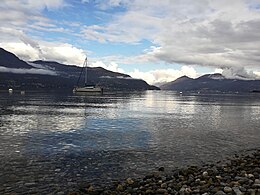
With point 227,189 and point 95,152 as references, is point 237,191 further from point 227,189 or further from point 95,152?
point 95,152

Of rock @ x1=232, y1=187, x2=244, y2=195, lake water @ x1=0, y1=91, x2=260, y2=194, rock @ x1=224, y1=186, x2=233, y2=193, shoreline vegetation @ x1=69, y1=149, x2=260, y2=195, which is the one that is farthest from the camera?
lake water @ x1=0, y1=91, x2=260, y2=194

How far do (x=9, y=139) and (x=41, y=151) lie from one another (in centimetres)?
782

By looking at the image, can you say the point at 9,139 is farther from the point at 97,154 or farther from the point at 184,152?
the point at 184,152

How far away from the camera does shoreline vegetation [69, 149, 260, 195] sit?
17891 millimetres

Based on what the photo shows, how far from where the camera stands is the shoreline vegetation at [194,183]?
17891mm

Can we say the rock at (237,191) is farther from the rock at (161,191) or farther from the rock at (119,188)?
the rock at (119,188)

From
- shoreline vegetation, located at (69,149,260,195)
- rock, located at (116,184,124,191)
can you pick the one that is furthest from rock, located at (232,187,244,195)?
rock, located at (116,184,124,191)

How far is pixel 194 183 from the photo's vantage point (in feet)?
65.5

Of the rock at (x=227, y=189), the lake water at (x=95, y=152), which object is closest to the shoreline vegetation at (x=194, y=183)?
the rock at (x=227, y=189)

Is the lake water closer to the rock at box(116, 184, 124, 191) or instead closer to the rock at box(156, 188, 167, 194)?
the rock at box(116, 184, 124, 191)

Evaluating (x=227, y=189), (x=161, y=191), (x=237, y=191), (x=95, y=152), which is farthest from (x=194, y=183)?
(x=95, y=152)

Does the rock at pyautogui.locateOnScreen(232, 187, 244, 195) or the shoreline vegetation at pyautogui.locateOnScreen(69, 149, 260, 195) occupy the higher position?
the rock at pyautogui.locateOnScreen(232, 187, 244, 195)

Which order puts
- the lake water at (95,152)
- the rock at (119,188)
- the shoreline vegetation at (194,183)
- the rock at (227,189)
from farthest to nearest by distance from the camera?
1. the lake water at (95,152)
2. the rock at (119,188)
3. the shoreline vegetation at (194,183)
4. the rock at (227,189)

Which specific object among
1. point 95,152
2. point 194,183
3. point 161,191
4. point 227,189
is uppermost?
point 227,189
